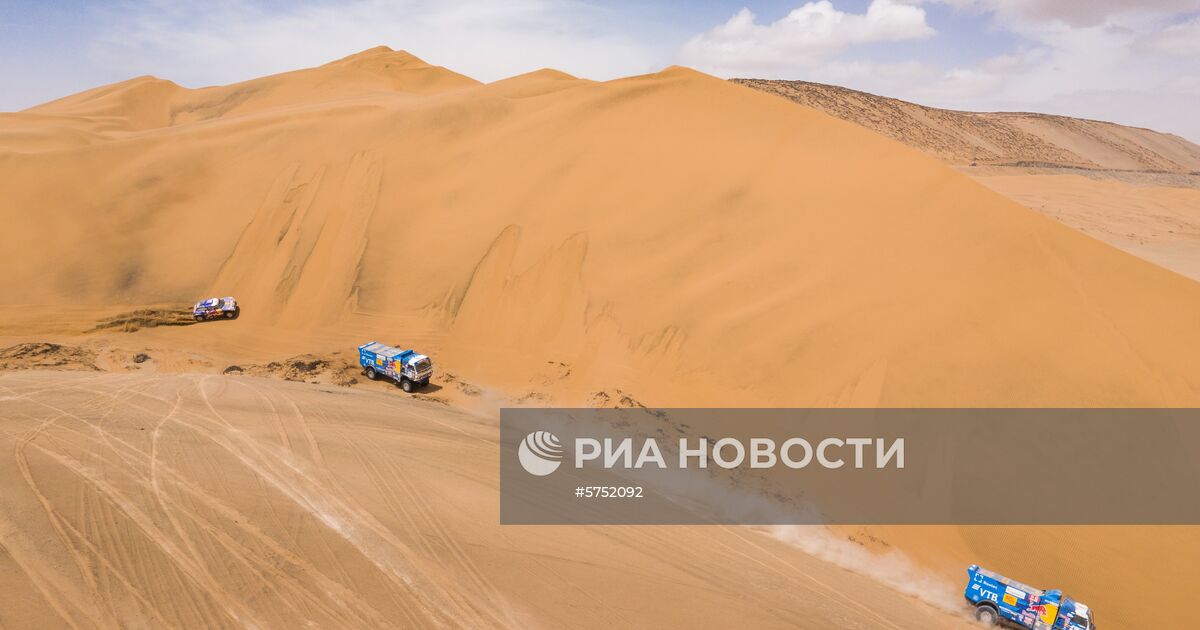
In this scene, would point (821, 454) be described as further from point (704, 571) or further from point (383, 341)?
point (383, 341)

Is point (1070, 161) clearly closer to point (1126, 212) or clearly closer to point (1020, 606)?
point (1126, 212)

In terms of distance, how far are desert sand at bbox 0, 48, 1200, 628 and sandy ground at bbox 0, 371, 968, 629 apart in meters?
0.07

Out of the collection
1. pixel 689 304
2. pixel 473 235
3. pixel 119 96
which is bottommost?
pixel 689 304

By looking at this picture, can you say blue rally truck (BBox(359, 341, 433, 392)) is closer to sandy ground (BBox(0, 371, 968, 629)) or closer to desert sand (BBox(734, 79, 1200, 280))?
sandy ground (BBox(0, 371, 968, 629))

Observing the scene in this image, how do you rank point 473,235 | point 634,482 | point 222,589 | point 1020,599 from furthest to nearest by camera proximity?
point 473,235 < point 634,482 < point 1020,599 < point 222,589

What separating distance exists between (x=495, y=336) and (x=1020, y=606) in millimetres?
17755

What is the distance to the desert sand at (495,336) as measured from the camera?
457 inches

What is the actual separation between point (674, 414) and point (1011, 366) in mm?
9568

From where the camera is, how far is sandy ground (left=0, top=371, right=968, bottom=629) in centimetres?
1038

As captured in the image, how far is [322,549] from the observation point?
38.3 feet

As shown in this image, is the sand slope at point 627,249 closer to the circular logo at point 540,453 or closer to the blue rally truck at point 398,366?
the blue rally truck at point 398,366

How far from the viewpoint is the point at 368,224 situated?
2802 centimetres

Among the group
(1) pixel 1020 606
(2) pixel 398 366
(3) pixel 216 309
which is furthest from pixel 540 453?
(3) pixel 216 309

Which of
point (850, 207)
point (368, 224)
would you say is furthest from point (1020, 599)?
point (368, 224)
